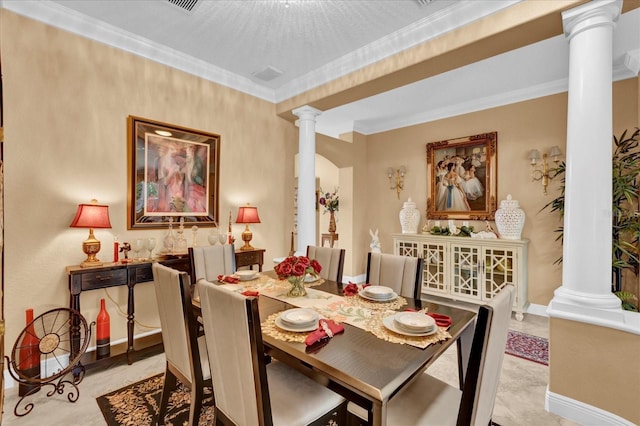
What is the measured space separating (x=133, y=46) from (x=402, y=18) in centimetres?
252

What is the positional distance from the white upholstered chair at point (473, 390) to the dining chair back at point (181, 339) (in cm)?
81

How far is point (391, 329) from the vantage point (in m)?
1.44

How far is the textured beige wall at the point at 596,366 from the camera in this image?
5.89ft

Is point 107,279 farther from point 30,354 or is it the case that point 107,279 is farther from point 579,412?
point 579,412

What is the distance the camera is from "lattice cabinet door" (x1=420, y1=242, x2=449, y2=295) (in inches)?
163

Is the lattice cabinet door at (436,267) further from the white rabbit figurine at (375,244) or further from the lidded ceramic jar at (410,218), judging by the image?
the white rabbit figurine at (375,244)

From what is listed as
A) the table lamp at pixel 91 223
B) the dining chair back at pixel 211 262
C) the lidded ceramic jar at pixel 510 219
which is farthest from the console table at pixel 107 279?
the lidded ceramic jar at pixel 510 219

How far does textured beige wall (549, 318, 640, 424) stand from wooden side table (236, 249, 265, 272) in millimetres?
2792

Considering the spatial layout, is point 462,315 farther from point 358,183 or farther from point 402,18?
point 358,183

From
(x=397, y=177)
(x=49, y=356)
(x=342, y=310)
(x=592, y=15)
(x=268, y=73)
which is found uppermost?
(x=268, y=73)

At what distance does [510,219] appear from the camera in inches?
149

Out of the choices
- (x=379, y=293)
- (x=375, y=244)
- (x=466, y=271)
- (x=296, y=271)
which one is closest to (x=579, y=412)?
(x=379, y=293)

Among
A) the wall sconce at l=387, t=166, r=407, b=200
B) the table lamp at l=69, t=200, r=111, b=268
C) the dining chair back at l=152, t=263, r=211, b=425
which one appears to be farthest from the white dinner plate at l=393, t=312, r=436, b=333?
the wall sconce at l=387, t=166, r=407, b=200

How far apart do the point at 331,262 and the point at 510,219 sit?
2557 millimetres
